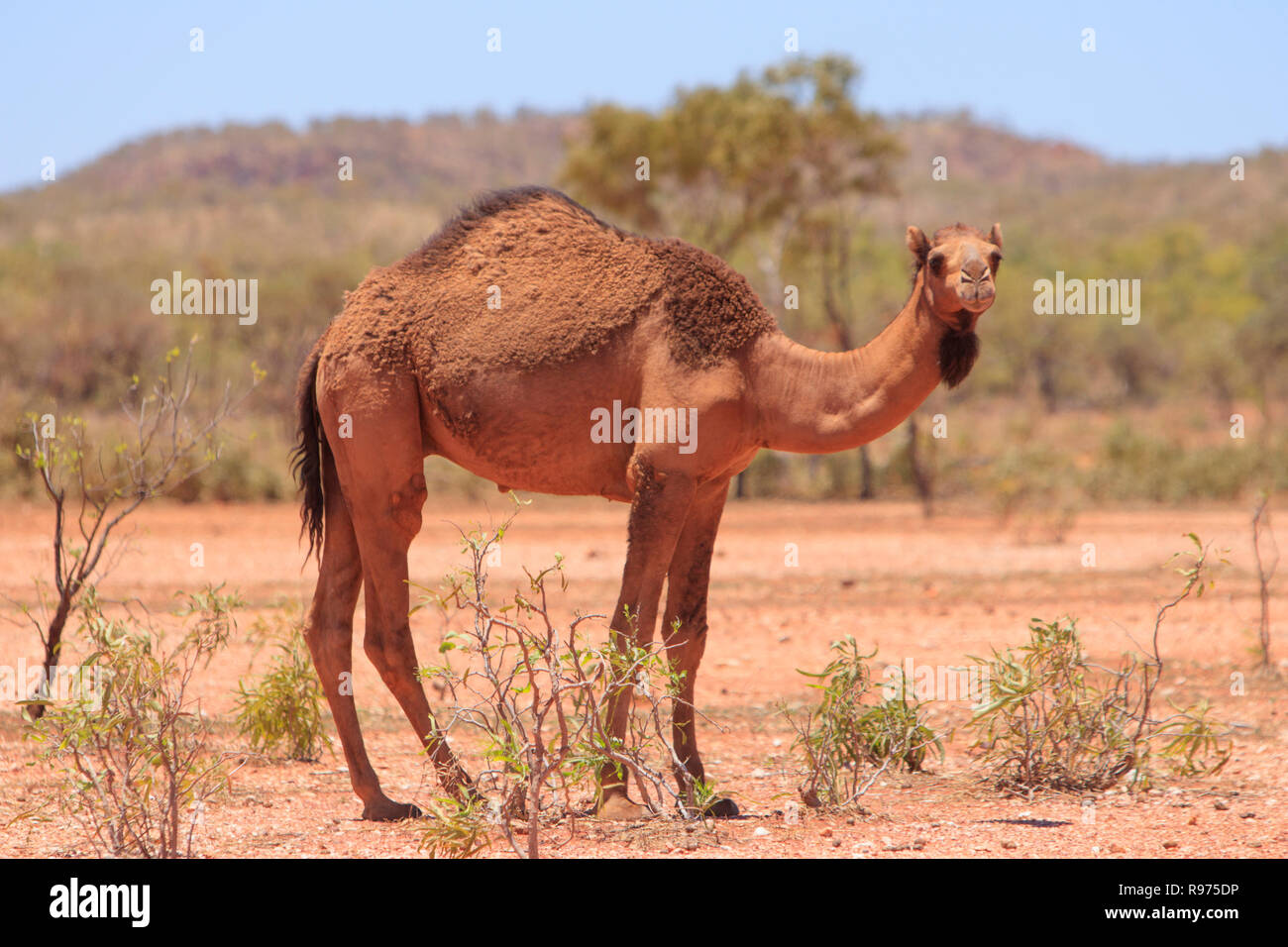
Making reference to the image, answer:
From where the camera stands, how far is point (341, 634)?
23.2 ft

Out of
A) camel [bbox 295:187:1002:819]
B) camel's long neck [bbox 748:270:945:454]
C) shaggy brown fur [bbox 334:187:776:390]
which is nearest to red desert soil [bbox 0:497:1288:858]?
camel [bbox 295:187:1002:819]

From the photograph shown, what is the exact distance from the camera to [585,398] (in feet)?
22.2

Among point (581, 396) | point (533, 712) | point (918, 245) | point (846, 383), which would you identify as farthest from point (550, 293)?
point (533, 712)

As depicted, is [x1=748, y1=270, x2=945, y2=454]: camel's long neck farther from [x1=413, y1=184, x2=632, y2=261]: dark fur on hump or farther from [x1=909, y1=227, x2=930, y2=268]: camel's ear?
[x1=413, y1=184, x2=632, y2=261]: dark fur on hump

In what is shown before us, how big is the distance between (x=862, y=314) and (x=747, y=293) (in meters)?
40.1

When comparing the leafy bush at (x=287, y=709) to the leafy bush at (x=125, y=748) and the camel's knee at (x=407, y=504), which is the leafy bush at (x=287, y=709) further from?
the leafy bush at (x=125, y=748)

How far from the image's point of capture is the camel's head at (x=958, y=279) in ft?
20.4

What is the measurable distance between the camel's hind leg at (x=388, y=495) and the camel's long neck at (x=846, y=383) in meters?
1.74

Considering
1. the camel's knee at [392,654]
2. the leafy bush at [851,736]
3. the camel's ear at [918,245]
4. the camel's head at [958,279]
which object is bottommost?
the leafy bush at [851,736]

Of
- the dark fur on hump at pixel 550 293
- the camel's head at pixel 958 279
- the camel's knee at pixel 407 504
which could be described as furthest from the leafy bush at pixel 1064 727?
the camel's knee at pixel 407 504

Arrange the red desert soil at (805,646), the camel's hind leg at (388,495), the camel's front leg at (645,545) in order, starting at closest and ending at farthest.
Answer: the red desert soil at (805,646), the camel's front leg at (645,545), the camel's hind leg at (388,495)

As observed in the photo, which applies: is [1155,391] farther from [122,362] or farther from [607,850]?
[607,850]

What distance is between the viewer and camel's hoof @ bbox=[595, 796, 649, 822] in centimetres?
637
